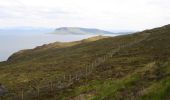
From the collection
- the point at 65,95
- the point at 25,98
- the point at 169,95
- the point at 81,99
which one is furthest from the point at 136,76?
the point at 25,98

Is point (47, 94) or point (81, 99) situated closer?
point (81, 99)

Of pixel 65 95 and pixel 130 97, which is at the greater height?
pixel 130 97

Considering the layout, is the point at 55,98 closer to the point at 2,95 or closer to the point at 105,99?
the point at 105,99

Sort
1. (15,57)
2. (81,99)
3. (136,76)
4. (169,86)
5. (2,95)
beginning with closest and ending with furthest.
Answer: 1. (169,86)
2. (81,99)
3. (136,76)
4. (2,95)
5. (15,57)

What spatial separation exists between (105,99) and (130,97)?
4.54m

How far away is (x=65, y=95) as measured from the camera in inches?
1603

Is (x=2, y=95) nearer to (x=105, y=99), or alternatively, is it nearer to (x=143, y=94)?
(x=105, y=99)

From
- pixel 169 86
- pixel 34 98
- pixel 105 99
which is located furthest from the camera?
pixel 34 98

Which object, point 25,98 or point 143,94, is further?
point 25,98

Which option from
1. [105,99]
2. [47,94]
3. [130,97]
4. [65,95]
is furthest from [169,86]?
[47,94]

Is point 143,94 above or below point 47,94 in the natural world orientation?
above

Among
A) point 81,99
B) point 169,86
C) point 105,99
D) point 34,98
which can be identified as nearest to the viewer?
point 169,86

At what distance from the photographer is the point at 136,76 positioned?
35.8 meters

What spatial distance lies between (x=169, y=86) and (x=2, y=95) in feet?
124
